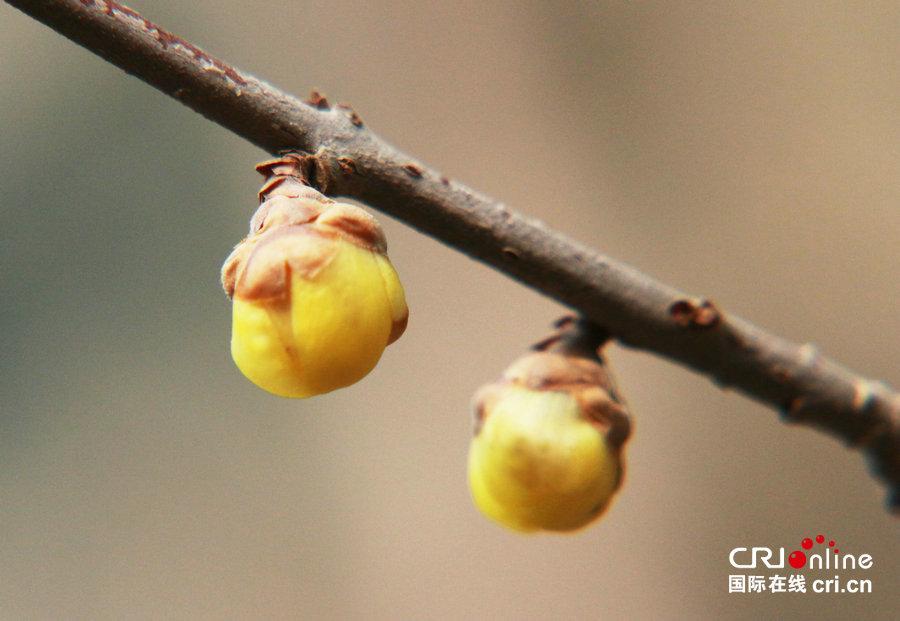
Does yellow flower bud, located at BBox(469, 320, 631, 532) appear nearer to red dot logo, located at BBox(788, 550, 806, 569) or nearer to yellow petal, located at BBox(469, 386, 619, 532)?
yellow petal, located at BBox(469, 386, 619, 532)

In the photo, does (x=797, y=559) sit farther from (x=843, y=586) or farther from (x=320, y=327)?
(x=320, y=327)

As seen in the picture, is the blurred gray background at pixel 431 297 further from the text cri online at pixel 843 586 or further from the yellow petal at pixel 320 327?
the yellow petal at pixel 320 327

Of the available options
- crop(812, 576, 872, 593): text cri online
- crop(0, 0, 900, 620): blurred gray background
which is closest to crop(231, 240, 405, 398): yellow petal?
crop(0, 0, 900, 620): blurred gray background

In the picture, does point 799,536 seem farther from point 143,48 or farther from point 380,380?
point 143,48

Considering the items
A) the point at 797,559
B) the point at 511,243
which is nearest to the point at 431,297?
the point at 797,559

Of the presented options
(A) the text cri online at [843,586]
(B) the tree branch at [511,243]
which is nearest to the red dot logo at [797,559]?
(A) the text cri online at [843,586]
